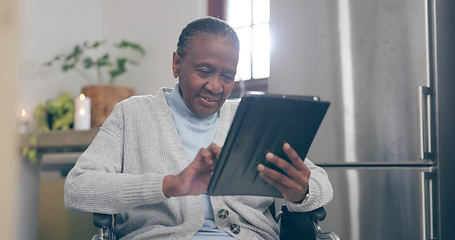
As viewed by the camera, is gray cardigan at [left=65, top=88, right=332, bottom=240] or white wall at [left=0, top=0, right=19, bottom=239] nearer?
white wall at [left=0, top=0, right=19, bottom=239]

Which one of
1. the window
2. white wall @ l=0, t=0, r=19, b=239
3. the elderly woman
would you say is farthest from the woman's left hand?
the window

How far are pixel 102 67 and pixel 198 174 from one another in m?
2.57

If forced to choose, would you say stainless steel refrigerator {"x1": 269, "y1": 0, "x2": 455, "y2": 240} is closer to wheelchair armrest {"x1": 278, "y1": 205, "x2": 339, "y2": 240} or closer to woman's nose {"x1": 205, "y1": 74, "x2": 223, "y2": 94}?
wheelchair armrest {"x1": 278, "y1": 205, "x2": 339, "y2": 240}

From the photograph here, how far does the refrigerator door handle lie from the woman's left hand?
0.84 metres

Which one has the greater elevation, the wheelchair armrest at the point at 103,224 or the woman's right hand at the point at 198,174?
the woman's right hand at the point at 198,174

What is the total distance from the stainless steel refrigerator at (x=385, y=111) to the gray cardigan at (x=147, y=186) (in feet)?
2.12

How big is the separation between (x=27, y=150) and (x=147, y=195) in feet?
6.89

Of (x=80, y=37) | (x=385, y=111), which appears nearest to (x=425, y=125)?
(x=385, y=111)

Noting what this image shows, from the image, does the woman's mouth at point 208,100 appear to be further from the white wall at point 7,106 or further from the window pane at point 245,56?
the window pane at point 245,56

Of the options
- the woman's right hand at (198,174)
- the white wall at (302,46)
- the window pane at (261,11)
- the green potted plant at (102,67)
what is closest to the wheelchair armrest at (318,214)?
the woman's right hand at (198,174)

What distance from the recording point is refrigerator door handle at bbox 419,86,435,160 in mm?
1783

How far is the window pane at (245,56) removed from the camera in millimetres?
2973

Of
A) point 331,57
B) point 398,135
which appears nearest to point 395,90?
point 398,135

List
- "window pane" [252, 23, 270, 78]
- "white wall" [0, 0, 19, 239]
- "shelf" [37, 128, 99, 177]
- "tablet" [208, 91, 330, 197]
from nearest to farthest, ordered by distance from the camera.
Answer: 1. "white wall" [0, 0, 19, 239]
2. "tablet" [208, 91, 330, 197]
3. "shelf" [37, 128, 99, 177]
4. "window pane" [252, 23, 270, 78]
